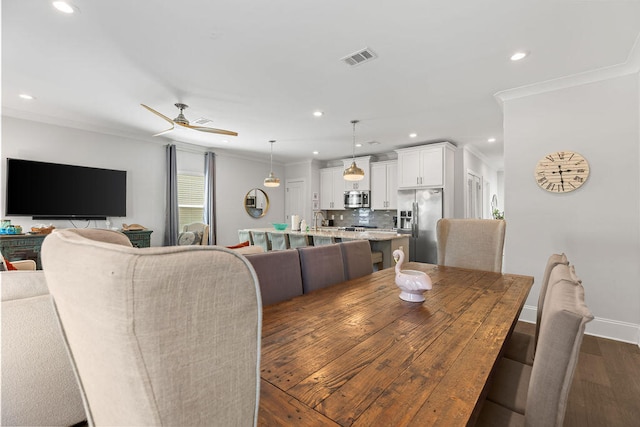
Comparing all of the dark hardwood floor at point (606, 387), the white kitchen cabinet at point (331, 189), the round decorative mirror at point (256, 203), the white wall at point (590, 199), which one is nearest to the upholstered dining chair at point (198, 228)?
the round decorative mirror at point (256, 203)

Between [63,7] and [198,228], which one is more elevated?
[63,7]

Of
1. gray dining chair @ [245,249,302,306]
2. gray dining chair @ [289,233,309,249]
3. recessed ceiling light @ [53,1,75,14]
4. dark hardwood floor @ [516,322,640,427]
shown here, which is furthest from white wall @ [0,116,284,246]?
dark hardwood floor @ [516,322,640,427]

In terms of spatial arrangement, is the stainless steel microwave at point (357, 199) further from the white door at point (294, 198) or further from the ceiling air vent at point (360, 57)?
the ceiling air vent at point (360, 57)

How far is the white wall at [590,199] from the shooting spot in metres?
2.61

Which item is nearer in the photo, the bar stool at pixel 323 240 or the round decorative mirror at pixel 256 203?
the bar stool at pixel 323 240

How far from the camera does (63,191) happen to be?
166 inches

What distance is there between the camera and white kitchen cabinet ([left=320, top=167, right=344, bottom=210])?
7141 mm

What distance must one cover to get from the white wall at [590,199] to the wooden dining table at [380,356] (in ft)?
6.33

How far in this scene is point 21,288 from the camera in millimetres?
1108

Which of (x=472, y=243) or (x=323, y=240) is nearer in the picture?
(x=472, y=243)

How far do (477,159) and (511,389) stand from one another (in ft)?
21.5

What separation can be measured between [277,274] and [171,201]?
4.64 meters

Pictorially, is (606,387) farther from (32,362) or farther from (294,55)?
(294,55)

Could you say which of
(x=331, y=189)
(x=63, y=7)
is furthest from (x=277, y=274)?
(x=331, y=189)
